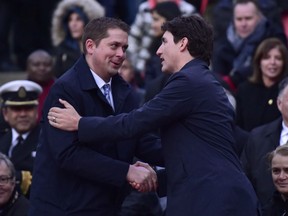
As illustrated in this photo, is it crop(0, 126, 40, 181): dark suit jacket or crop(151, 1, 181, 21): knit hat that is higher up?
crop(151, 1, 181, 21): knit hat

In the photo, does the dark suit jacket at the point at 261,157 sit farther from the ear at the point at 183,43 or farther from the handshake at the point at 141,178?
the ear at the point at 183,43

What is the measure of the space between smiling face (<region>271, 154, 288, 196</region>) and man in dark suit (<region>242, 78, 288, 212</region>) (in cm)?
62

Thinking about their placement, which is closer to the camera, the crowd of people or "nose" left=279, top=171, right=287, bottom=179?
the crowd of people

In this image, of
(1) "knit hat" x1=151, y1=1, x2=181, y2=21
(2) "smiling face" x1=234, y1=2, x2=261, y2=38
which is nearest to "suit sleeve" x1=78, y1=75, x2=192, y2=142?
(2) "smiling face" x1=234, y1=2, x2=261, y2=38

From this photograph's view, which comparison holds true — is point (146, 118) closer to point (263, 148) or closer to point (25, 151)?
point (263, 148)

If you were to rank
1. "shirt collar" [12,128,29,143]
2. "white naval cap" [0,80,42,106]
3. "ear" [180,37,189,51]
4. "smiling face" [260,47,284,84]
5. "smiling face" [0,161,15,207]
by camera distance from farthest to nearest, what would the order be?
"smiling face" [260,47,284,84] < "white naval cap" [0,80,42,106] < "shirt collar" [12,128,29,143] < "smiling face" [0,161,15,207] < "ear" [180,37,189,51]

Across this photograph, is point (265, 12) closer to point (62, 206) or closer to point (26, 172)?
point (26, 172)

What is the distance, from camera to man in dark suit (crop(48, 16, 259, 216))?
5.98 m

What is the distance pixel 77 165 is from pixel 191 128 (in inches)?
29.3

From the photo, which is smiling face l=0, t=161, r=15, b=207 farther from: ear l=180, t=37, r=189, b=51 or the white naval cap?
ear l=180, t=37, r=189, b=51

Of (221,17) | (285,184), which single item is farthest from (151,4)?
A: (285,184)

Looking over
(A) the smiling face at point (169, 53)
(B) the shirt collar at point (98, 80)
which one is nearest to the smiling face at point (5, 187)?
(B) the shirt collar at point (98, 80)

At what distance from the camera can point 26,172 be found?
332 inches

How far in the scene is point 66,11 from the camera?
440 inches
